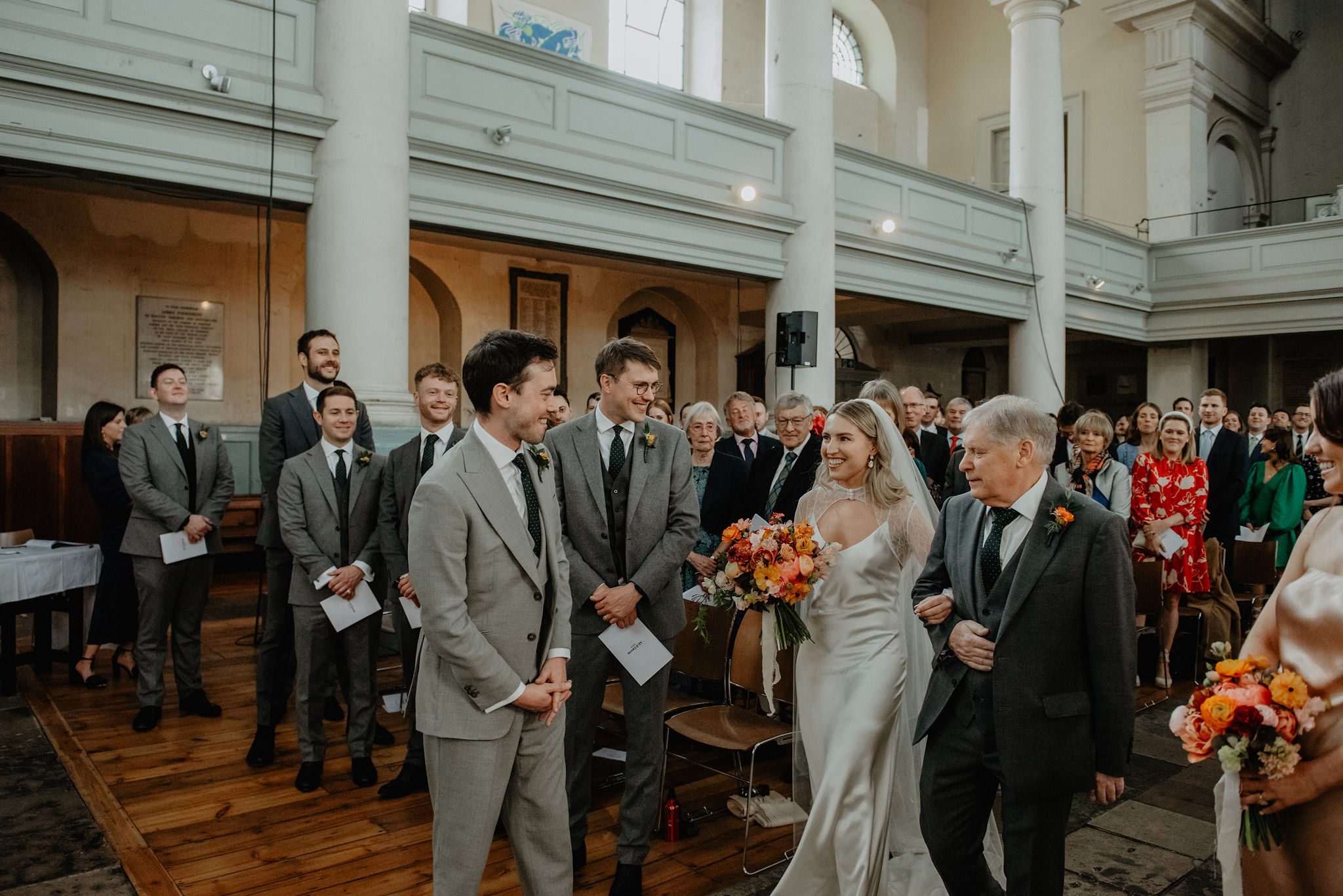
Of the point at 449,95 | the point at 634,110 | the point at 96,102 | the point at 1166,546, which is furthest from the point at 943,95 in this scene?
the point at 96,102

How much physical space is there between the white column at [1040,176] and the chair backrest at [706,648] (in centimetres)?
895

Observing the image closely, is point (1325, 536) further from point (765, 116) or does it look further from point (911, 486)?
point (765, 116)

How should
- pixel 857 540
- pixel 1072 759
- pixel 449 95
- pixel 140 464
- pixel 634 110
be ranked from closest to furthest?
pixel 1072 759, pixel 857 540, pixel 140 464, pixel 449 95, pixel 634 110

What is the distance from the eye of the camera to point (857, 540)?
3027 millimetres

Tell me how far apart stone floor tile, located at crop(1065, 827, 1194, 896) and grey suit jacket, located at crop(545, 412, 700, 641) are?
5.54 ft

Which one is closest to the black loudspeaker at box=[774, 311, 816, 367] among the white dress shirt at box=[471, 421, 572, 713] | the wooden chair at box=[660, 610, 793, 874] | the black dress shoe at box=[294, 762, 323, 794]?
the wooden chair at box=[660, 610, 793, 874]

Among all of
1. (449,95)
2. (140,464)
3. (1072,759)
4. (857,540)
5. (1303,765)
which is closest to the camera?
(1303,765)

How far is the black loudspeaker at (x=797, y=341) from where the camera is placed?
884 cm

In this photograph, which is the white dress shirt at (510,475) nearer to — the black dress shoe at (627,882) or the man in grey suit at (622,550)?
the man in grey suit at (622,550)

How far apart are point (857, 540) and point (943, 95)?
55.8 feet

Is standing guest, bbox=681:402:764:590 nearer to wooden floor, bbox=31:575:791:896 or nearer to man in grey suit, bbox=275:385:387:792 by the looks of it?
wooden floor, bbox=31:575:791:896

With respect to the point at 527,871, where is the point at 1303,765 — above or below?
above

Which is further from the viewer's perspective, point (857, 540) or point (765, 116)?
point (765, 116)

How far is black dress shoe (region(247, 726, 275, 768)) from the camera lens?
416 cm
